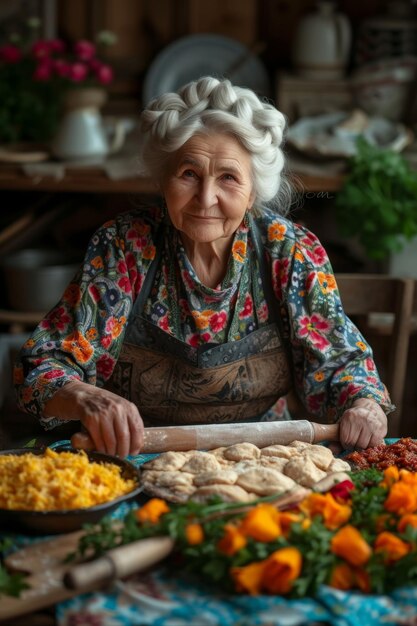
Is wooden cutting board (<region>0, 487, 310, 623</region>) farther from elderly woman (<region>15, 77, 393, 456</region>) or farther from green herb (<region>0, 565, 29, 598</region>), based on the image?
elderly woman (<region>15, 77, 393, 456</region>)

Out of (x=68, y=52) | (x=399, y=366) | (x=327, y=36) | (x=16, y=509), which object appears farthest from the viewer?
(x=68, y=52)

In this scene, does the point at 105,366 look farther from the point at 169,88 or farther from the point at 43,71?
the point at 169,88

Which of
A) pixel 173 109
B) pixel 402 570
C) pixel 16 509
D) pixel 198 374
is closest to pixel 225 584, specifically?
pixel 402 570

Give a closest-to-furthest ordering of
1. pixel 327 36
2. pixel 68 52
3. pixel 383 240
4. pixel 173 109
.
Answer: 1. pixel 173 109
2. pixel 383 240
3. pixel 327 36
4. pixel 68 52

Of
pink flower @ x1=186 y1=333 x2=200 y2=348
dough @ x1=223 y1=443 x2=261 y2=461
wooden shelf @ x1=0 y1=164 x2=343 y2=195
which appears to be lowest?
wooden shelf @ x1=0 y1=164 x2=343 y2=195

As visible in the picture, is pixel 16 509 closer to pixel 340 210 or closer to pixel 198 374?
pixel 198 374

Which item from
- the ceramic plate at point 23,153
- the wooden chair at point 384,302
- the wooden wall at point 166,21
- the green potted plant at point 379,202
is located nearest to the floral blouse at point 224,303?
the wooden chair at point 384,302

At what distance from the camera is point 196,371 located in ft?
7.55

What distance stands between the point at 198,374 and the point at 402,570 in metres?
1.03

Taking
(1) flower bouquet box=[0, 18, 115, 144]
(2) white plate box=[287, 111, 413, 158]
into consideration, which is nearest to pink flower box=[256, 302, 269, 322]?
(2) white plate box=[287, 111, 413, 158]

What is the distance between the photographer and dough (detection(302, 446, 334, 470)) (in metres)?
1.75

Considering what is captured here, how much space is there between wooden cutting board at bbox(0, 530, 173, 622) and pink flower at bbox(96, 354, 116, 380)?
87cm

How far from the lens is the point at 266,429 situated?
189cm

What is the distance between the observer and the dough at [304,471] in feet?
5.45
